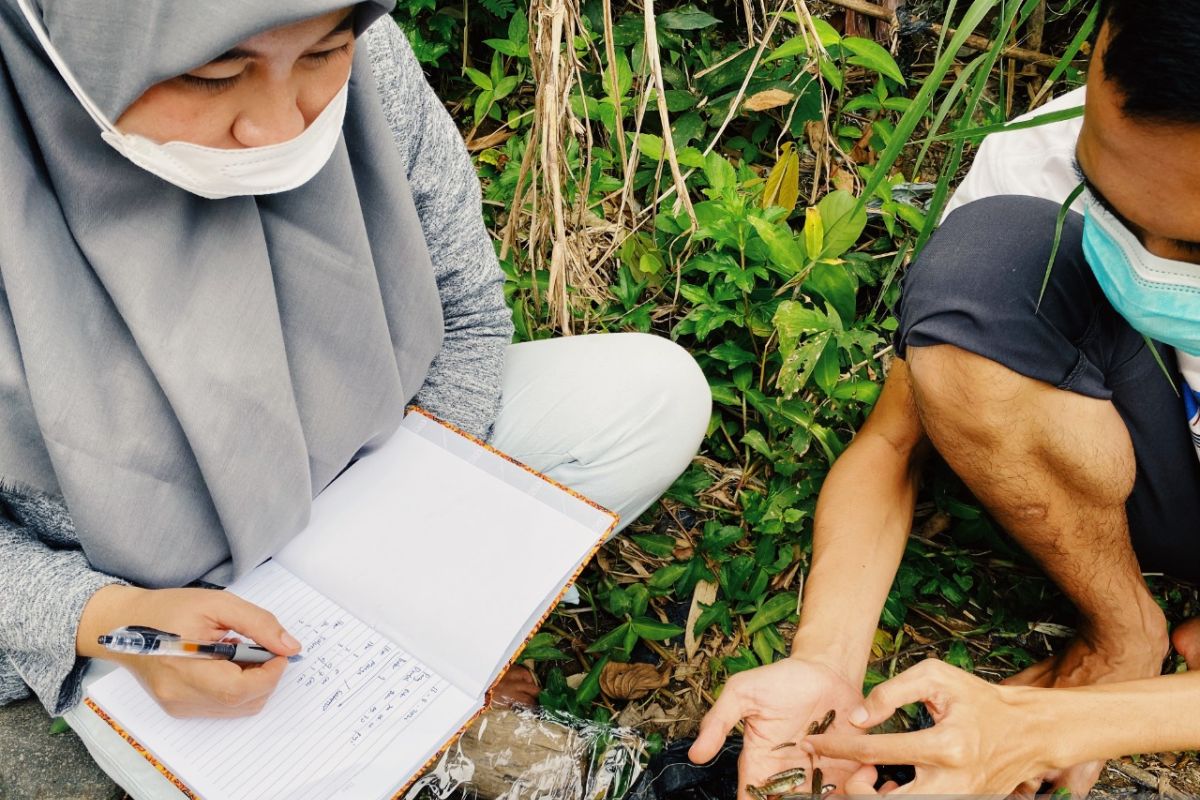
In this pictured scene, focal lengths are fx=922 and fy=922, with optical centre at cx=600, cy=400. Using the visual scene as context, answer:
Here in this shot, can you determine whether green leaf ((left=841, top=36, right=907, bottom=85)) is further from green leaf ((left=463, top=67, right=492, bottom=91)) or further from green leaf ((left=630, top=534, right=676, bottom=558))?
green leaf ((left=630, top=534, right=676, bottom=558))

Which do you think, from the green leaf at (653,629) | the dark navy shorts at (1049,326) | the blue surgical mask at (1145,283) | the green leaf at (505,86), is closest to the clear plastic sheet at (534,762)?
the green leaf at (653,629)

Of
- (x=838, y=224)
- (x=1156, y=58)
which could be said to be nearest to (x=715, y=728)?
(x=1156, y=58)

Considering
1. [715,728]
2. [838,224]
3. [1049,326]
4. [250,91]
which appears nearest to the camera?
[250,91]

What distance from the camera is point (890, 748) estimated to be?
1221mm

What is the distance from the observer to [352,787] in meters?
1.27

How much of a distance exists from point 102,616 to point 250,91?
75 centimetres

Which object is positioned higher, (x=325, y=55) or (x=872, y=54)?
(x=325, y=55)

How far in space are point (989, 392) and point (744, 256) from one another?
2.50 feet

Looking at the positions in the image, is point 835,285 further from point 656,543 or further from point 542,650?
point 542,650

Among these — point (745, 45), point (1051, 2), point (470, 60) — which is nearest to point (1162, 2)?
point (745, 45)

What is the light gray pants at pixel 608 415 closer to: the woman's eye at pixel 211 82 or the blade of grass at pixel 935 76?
the blade of grass at pixel 935 76

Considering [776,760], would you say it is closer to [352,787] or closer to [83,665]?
[352,787]

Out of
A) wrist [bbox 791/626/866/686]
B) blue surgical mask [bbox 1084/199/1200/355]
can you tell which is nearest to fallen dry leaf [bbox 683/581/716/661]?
wrist [bbox 791/626/866/686]

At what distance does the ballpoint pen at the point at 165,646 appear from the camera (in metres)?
1.12
